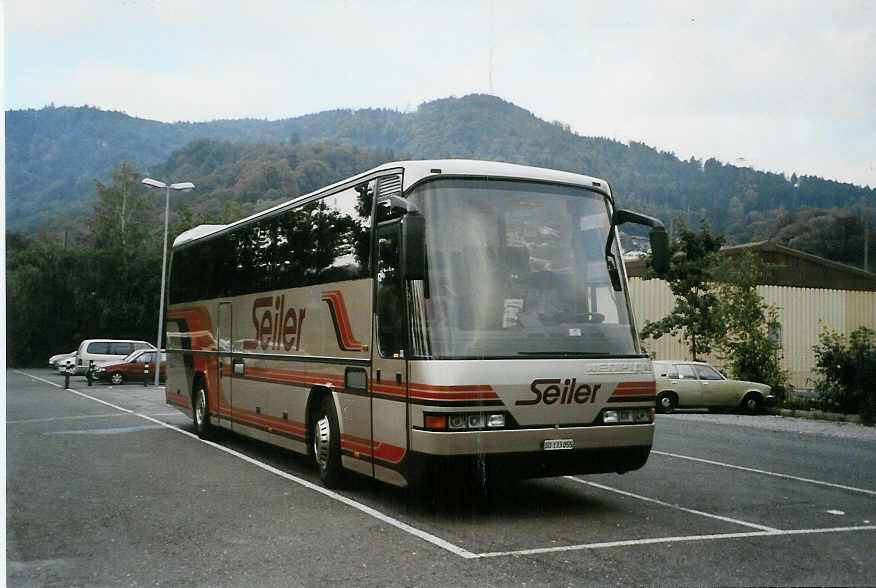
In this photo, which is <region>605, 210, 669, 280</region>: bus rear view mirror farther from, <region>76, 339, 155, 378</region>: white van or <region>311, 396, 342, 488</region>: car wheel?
<region>76, 339, 155, 378</region>: white van

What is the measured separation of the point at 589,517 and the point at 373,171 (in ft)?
13.4

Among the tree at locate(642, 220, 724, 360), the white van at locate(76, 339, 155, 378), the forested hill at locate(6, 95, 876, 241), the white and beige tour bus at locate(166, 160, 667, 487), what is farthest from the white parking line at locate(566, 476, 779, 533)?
the white van at locate(76, 339, 155, 378)

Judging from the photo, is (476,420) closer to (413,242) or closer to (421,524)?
(421,524)

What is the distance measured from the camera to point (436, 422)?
7.92m

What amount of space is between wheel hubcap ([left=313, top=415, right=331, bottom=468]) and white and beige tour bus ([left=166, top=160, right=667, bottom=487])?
0.10 feet

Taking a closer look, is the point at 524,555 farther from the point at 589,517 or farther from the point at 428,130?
the point at 428,130

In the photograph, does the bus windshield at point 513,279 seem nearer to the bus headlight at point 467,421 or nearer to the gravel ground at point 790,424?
the bus headlight at point 467,421

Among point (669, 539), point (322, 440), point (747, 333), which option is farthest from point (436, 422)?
point (747, 333)

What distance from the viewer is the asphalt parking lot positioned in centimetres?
635

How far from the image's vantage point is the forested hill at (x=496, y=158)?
22.2 metres

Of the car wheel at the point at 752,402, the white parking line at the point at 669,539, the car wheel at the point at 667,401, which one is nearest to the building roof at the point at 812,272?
the car wheel at the point at 752,402

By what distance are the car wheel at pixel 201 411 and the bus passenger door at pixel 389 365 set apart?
7270 mm

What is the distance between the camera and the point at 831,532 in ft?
25.8

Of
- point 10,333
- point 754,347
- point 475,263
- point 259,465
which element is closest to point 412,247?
point 475,263
